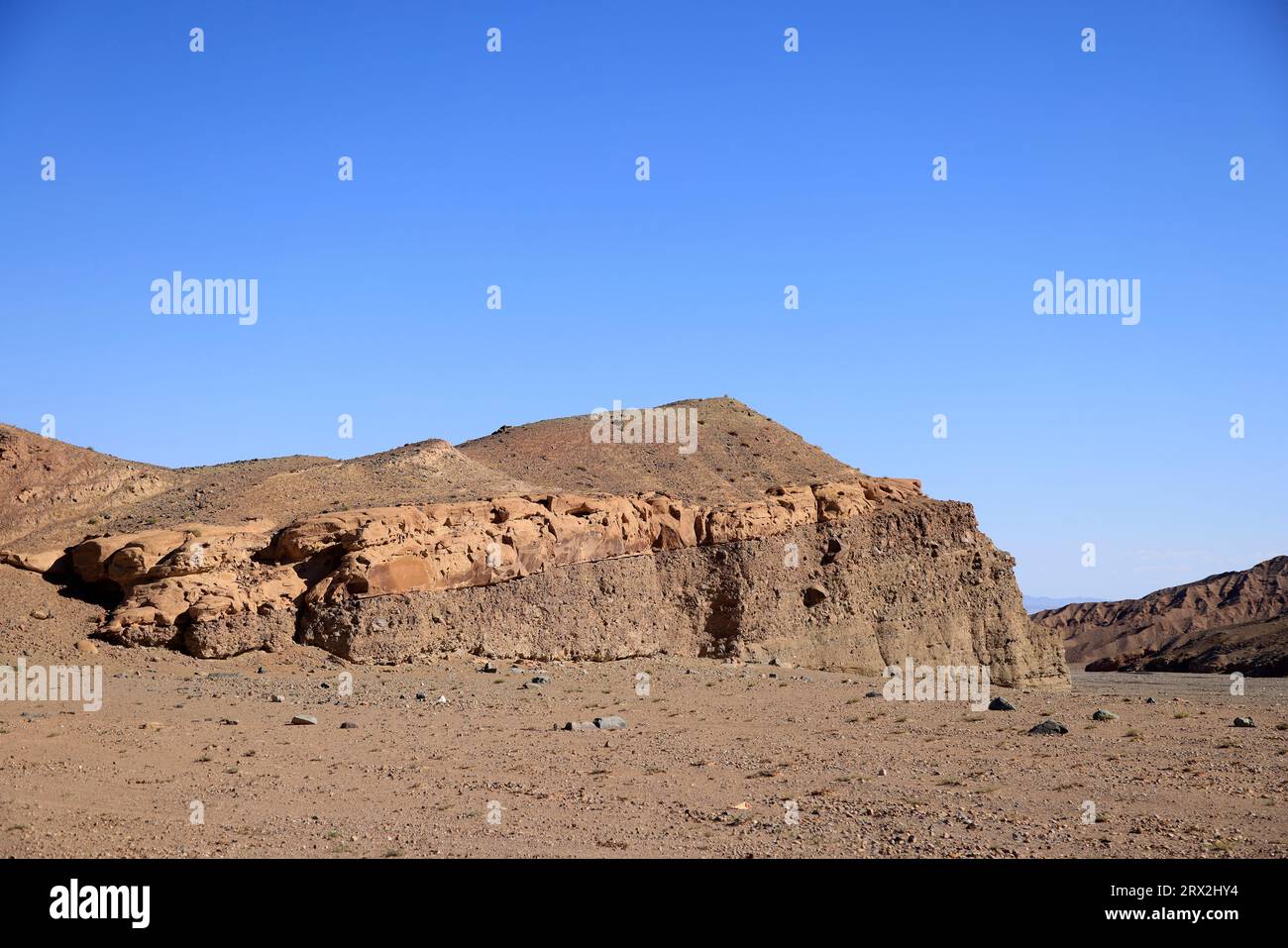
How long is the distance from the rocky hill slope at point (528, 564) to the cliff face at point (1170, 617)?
48.1m

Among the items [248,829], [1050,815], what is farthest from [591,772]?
[1050,815]

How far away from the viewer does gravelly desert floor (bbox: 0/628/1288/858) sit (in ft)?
33.6

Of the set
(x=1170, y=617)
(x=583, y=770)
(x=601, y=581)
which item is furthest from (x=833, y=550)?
(x=1170, y=617)

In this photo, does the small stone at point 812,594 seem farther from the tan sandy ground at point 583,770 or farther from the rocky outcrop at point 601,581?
the tan sandy ground at point 583,770

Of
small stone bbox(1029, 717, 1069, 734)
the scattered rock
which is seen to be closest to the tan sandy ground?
small stone bbox(1029, 717, 1069, 734)

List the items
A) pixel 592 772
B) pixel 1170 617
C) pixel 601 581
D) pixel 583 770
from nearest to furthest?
1. pixel 592 772
2. pixel 583 770
3. pixel 601 581
4. pixel 1170 617

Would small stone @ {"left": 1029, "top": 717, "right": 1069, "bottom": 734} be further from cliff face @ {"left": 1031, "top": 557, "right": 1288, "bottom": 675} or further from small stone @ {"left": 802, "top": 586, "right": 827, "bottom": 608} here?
cliff face @ {"left": 1031, "top": 557, "right": 1288, "bottom": 675}

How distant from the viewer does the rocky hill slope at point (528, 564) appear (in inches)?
875

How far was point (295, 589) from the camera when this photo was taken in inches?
888

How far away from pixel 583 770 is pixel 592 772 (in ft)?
0.65

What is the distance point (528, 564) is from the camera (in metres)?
24.3

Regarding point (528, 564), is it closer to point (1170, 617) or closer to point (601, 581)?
point (601, 581)

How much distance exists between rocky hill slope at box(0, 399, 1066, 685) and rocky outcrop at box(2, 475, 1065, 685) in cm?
5
